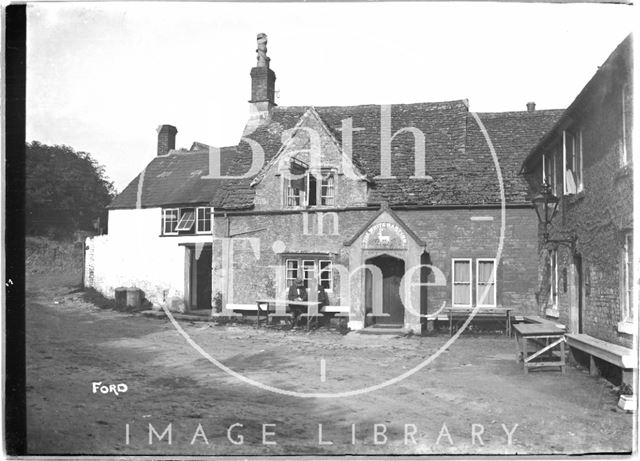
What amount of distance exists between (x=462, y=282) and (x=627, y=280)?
6.83 metres

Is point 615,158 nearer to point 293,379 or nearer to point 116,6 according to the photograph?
point 293,379

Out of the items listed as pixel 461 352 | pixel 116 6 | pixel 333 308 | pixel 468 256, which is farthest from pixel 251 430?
pixel 468 256

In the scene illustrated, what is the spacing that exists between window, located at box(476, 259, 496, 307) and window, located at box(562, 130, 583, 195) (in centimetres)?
393

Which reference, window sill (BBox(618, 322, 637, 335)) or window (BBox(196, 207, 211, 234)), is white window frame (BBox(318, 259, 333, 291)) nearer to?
window (BBox(196, 207, 211, 234))

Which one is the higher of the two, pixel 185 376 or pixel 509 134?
pixel 509 134

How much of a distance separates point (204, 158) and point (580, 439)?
16.6 meters

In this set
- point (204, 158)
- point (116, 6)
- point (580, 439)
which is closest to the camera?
point (580, 439)

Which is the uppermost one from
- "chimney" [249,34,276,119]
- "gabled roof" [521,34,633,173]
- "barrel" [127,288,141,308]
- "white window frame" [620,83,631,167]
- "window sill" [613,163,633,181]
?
"chimney" [249,34,276,119]

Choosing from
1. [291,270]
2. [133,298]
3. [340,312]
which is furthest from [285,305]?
[133,298]

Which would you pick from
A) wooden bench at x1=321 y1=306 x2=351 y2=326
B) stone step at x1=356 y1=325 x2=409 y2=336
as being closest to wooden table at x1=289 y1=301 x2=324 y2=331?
wooden bench at x1=321 y1=306 x2=351 y2=326

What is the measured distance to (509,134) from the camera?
632 inches

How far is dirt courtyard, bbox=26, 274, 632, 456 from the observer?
6.82m

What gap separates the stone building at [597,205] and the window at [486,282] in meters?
1.94

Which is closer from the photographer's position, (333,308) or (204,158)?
(333,308)
